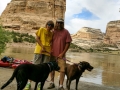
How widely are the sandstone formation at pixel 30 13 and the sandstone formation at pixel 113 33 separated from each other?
80.4m

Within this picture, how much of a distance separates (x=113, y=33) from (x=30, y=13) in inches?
3968

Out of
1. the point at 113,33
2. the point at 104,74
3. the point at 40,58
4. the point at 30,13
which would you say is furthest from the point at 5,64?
the point at 113,33

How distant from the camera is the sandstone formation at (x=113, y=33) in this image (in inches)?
6988

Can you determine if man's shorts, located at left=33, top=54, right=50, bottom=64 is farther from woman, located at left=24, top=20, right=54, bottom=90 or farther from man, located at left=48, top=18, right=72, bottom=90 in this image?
man, located at left=48, top=18, right=72, bottom=90

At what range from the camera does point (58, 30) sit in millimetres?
7410

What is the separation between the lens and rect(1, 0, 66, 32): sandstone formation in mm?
91750

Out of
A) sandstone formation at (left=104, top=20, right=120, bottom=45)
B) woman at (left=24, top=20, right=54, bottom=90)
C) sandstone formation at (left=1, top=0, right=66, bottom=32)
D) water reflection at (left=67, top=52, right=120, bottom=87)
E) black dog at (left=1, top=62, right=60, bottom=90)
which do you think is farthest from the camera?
sandstone formation at (left=104, top=20, right=120, bottom=45)

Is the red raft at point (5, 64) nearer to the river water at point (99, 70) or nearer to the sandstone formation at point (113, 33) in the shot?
the river water at point (99, 70)

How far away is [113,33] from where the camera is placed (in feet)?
605

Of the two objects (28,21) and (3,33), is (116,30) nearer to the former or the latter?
(28,21)

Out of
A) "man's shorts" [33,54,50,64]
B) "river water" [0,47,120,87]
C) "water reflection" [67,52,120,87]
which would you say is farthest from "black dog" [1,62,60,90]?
"water reflection" [67,52,120,87]

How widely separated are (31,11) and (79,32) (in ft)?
293

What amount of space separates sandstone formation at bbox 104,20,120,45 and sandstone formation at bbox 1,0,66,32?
80.4m

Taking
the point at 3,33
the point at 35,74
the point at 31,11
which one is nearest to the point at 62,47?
the point at 35,74
